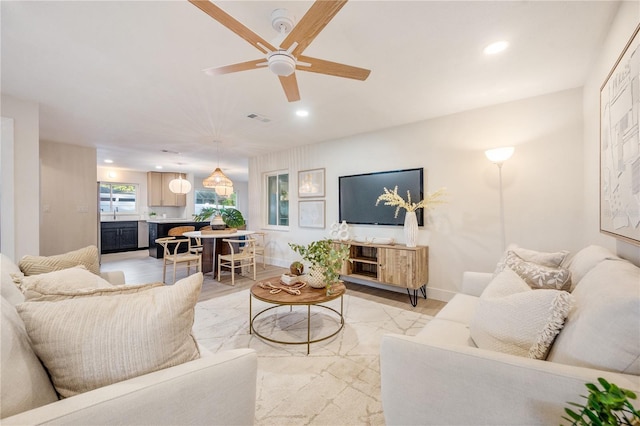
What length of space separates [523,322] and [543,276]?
2.46 ft

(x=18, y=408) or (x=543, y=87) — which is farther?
(x=543, y=87)

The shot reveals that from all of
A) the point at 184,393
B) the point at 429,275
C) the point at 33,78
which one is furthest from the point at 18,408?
the point at 429,275

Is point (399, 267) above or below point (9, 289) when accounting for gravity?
below

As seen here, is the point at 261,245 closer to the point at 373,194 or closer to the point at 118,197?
the point at 373,194

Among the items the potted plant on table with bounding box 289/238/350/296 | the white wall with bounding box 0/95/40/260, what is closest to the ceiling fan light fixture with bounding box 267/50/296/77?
the potted plant on table with bounding box 289/238/350/296

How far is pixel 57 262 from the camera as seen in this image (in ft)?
6.04

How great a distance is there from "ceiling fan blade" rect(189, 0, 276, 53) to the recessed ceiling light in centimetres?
172

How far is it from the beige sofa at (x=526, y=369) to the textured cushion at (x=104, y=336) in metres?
0.91

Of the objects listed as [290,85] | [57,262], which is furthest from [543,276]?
[57,262]

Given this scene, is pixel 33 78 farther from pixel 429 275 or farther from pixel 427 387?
pixel 429 275

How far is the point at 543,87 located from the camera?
2.72 metres

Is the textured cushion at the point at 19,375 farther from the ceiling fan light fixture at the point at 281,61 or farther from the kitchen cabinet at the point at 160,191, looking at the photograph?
the kitchen cabinet at the point at 160,191

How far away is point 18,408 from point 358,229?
3.95m

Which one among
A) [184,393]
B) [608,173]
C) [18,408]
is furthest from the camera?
[608,173]
